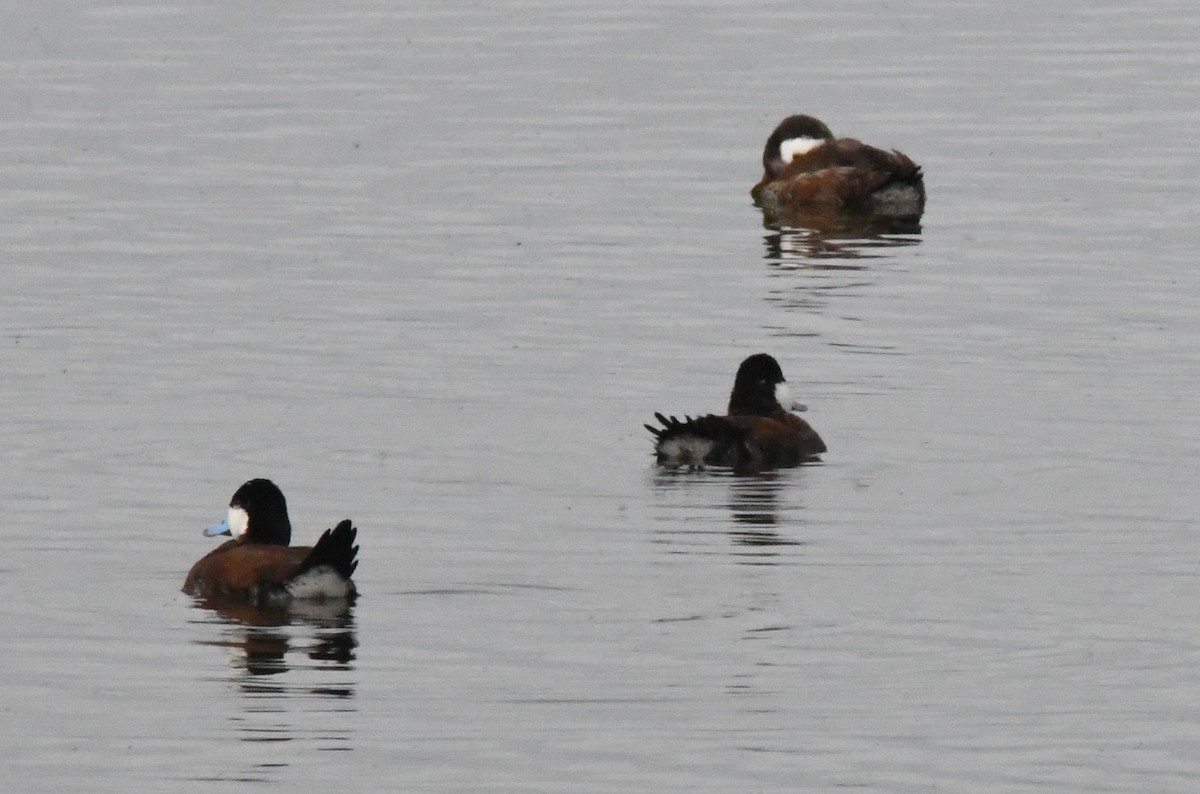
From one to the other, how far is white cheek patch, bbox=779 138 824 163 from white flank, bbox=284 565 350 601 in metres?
15.3

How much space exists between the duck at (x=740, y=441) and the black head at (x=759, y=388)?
0.02 m

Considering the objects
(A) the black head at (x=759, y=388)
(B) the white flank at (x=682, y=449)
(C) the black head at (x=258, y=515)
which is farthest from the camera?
(A) the black head at (x=759, y=388)

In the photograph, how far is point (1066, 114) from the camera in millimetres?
32062

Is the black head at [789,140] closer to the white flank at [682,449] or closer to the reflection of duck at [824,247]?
the reflection of duck at [824,247]

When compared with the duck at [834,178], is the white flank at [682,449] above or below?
below

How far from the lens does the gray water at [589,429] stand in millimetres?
11172

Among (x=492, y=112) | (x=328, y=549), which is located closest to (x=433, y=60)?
(x=492, y=112)

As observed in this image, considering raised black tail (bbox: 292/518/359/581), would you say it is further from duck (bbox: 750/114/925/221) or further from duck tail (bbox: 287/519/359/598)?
duck (bbox: 750/114/925/221)

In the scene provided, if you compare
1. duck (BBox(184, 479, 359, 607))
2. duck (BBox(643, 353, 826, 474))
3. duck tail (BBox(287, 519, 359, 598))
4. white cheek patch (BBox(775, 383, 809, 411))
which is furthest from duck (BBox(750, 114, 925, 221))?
duck tail (BBox(287, 519, 359, 598))

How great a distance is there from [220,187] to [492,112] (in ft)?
18.8

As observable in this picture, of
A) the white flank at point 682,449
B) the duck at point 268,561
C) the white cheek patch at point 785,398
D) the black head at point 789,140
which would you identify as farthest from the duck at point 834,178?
the duck at point 268,561

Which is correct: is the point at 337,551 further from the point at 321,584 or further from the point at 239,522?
the point at 239,522

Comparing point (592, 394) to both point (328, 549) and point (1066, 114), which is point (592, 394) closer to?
point (328, 549)

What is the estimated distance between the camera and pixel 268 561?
1356 centimetres
